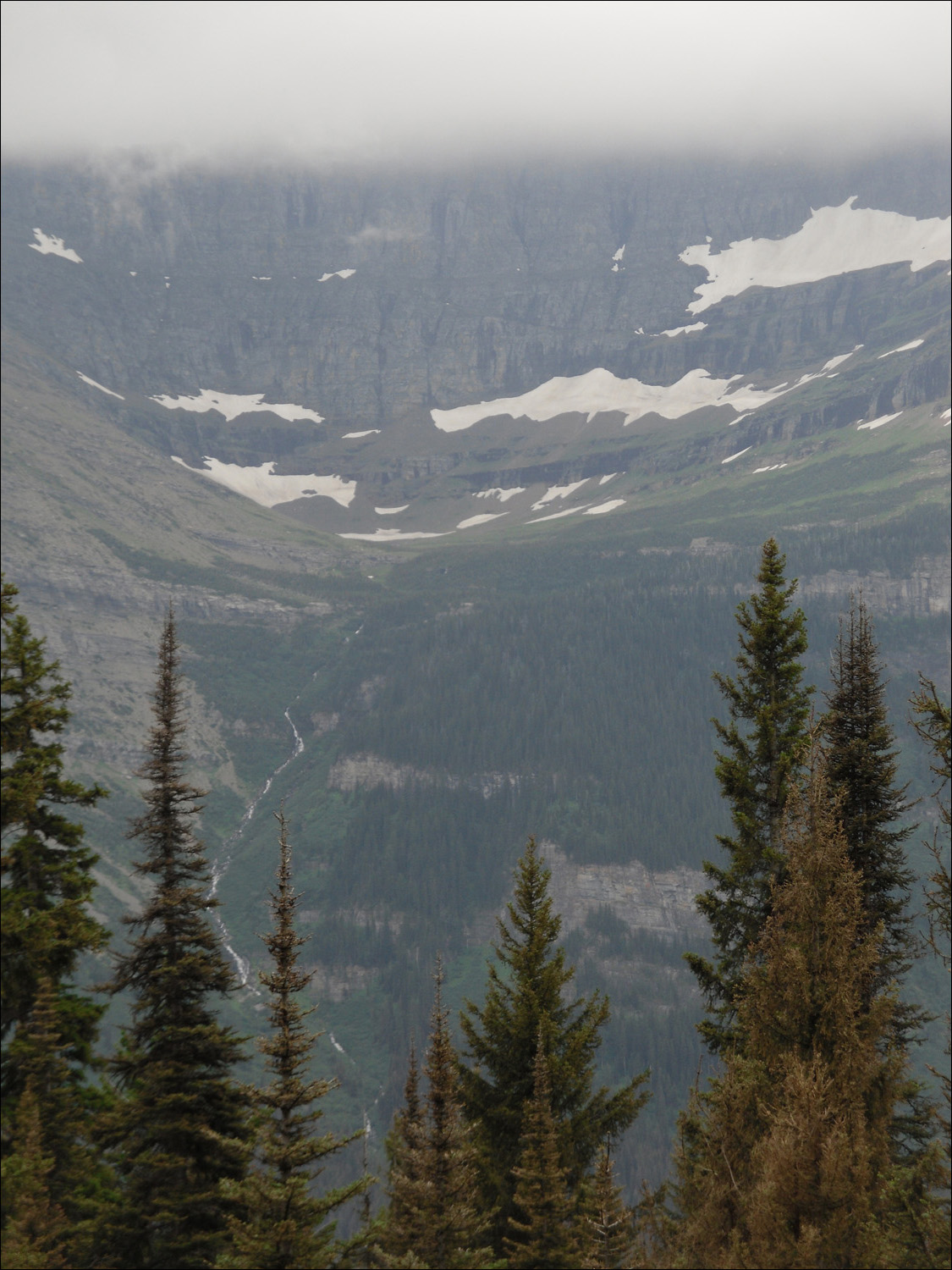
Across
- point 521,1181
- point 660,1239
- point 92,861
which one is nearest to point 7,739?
point 92,861

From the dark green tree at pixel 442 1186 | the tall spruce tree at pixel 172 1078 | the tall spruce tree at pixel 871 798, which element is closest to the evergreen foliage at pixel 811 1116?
the tall spruce tree at pixel 871 798

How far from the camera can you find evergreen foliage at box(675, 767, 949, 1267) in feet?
58.1

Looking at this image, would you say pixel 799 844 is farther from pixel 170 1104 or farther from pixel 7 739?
pixel 7 739

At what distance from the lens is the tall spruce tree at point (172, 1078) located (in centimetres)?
2703

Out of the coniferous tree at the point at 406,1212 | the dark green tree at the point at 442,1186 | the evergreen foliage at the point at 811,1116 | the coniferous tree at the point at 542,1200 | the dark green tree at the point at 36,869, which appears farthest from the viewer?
the dark green tree at the point at 36,869

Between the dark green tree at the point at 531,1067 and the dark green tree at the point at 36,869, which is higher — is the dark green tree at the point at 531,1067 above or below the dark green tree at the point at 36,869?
below

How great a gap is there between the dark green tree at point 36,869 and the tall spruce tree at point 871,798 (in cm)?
1943

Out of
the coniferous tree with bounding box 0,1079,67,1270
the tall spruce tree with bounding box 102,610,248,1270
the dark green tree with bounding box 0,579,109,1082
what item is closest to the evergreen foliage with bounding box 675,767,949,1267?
the tall spruce tree with bounding box 102,610,248,1270

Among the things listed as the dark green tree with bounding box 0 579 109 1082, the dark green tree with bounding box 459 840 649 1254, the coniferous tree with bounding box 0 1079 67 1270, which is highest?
the dark green tree with bounding box 0 579 109 1082

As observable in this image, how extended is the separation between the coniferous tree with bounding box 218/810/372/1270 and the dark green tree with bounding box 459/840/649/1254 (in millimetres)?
9711

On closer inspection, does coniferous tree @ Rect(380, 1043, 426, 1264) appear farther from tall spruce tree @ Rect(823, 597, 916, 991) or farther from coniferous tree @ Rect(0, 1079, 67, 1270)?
tall spruce tree @ Rect(823, 597, 916, 991)

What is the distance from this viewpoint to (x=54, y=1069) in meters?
30.5

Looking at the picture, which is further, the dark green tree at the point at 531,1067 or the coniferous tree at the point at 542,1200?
the dark green tree at the point at 531,1067

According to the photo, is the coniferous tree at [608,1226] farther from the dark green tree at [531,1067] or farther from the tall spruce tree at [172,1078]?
the tall spruce tree at [172,1078]
